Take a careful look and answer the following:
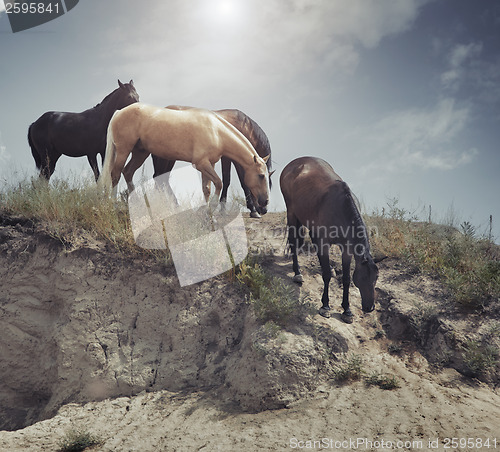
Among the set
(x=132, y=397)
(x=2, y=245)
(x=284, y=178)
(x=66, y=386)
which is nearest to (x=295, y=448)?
(x=132, y=397)

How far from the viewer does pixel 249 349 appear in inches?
228

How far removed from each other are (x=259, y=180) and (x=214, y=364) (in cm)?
358

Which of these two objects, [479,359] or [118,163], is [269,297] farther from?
[118,163]

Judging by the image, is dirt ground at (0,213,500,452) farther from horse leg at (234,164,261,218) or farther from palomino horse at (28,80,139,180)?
palomino horse at (28,80,139,180)

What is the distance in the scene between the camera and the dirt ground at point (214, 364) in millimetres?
4766

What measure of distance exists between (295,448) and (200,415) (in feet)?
4.53

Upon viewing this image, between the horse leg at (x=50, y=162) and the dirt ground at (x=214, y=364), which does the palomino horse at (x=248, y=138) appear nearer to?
the dirt ground at (x=214, y=364)

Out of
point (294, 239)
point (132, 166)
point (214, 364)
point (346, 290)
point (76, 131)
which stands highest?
point (76, 131)

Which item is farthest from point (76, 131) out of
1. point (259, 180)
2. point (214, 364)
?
point (214, 364)

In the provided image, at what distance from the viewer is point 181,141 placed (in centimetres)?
759

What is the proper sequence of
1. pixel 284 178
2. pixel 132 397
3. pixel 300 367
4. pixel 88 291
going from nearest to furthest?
1. pixel 300 367
2. pixel 132 397
3. pixel 88 291
4. pixel 284 178

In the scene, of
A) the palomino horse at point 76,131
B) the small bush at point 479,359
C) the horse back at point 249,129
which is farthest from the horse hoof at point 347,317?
the palomino horse at point 76,131

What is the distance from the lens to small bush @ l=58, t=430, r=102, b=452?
494 cm

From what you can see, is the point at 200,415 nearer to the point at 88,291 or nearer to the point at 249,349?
the point at 249,349
